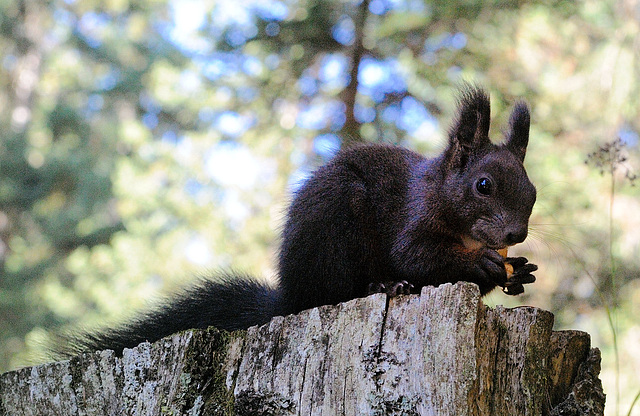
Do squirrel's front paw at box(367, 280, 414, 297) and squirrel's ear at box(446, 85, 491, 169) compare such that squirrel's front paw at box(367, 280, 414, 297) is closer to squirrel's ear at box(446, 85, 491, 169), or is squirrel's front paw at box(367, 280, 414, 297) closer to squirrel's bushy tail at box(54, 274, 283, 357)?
squirrel's bushy tail at box(54, 274, 283, 357)

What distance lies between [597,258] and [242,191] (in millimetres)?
3834

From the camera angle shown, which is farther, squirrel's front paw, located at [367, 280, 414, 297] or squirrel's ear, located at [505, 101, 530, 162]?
squirrel's ear, located at [505, 101, 530, 162]

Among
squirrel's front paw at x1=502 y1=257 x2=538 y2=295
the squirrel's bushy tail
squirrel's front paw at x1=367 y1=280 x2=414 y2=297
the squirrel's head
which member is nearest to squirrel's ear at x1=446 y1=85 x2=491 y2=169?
the squirrel's head

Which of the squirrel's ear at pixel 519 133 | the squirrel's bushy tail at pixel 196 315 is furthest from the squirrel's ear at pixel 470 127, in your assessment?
the squirrel's bushy tail at pixel 196 315

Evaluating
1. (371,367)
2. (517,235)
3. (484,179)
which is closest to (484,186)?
(484,179)

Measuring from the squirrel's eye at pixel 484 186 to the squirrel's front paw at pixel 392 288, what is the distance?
1.68 feet

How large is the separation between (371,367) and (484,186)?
3.97 feet

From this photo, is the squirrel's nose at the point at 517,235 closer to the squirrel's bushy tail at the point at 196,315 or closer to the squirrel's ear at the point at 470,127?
the squirrel's ear at the point at 470,127

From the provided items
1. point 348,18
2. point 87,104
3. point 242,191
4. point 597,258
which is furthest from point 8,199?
point 597,258

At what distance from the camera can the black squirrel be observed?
274 centimetres

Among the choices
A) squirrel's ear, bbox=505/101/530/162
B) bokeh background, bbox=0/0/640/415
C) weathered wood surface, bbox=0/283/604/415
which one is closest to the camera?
weathered wood surface, bbox=0/283/604/415

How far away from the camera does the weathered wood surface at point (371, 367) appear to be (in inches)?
71.7

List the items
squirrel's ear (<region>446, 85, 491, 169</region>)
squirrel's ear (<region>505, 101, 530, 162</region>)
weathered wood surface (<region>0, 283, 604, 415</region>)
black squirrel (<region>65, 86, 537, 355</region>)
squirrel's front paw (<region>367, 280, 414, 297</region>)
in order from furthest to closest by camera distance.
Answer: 1. squirrel's ear (<region>505, 101, 530, 162</region>)
2. squirrel's ear (<region>446, 85, 491, 169</region>)
3. black squirrel (<region>65, 86, 537, 355</region>)
4. squirrel's front paw (<region>367, 280, 414, 297</region>)
5. weathered wood surface (<region>0, 283, 604, 415</region>)

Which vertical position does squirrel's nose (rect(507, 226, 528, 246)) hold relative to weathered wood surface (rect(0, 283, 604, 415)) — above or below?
above
